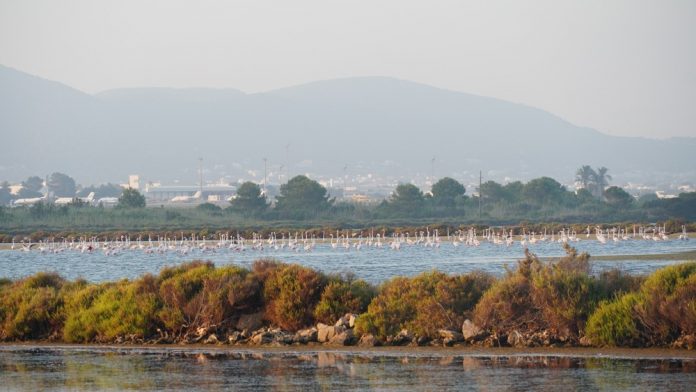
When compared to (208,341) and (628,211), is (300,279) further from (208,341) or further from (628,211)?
(628,211)

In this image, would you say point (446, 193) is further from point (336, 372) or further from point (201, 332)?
point (336, 372)

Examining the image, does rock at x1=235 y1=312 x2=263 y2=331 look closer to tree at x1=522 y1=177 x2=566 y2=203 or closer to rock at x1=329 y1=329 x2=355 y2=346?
rock at x1=329 y1=329 x2=355 y2=346

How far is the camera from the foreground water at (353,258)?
50.3 metres

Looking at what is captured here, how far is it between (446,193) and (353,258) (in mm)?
62919

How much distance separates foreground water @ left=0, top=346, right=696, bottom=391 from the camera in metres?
17.6

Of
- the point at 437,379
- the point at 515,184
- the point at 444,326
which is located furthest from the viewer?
the point at 515,184

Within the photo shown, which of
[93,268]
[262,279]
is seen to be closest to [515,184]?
[93,268]

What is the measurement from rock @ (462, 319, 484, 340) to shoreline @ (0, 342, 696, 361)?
10.7 inches

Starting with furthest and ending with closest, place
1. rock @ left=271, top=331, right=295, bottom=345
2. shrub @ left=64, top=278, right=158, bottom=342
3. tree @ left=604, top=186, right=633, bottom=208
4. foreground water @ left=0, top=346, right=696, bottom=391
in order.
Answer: tree @ left=604, top=186, right=633, bottom=208, shrub @ left=64, top=278, right=158, bottom=342, rock @ left=271, top=331, right=295, bottom=345, foreground water @ left=0, top=346, right=696, bottom=391

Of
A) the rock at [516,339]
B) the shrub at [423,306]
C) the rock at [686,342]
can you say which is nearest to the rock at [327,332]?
the shrub at [423,306]

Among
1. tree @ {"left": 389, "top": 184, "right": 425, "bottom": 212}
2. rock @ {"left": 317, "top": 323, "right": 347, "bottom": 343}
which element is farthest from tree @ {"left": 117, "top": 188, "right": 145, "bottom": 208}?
rock @ {"left": 317, "top": 323, "right": 347, "bottom": 343}

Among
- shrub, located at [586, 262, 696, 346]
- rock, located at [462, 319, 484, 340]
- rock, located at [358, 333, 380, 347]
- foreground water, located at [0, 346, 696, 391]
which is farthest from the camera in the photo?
rock, located at [358, 333, 380, 347]

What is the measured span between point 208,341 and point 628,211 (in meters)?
100

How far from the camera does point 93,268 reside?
5681 centimetres
